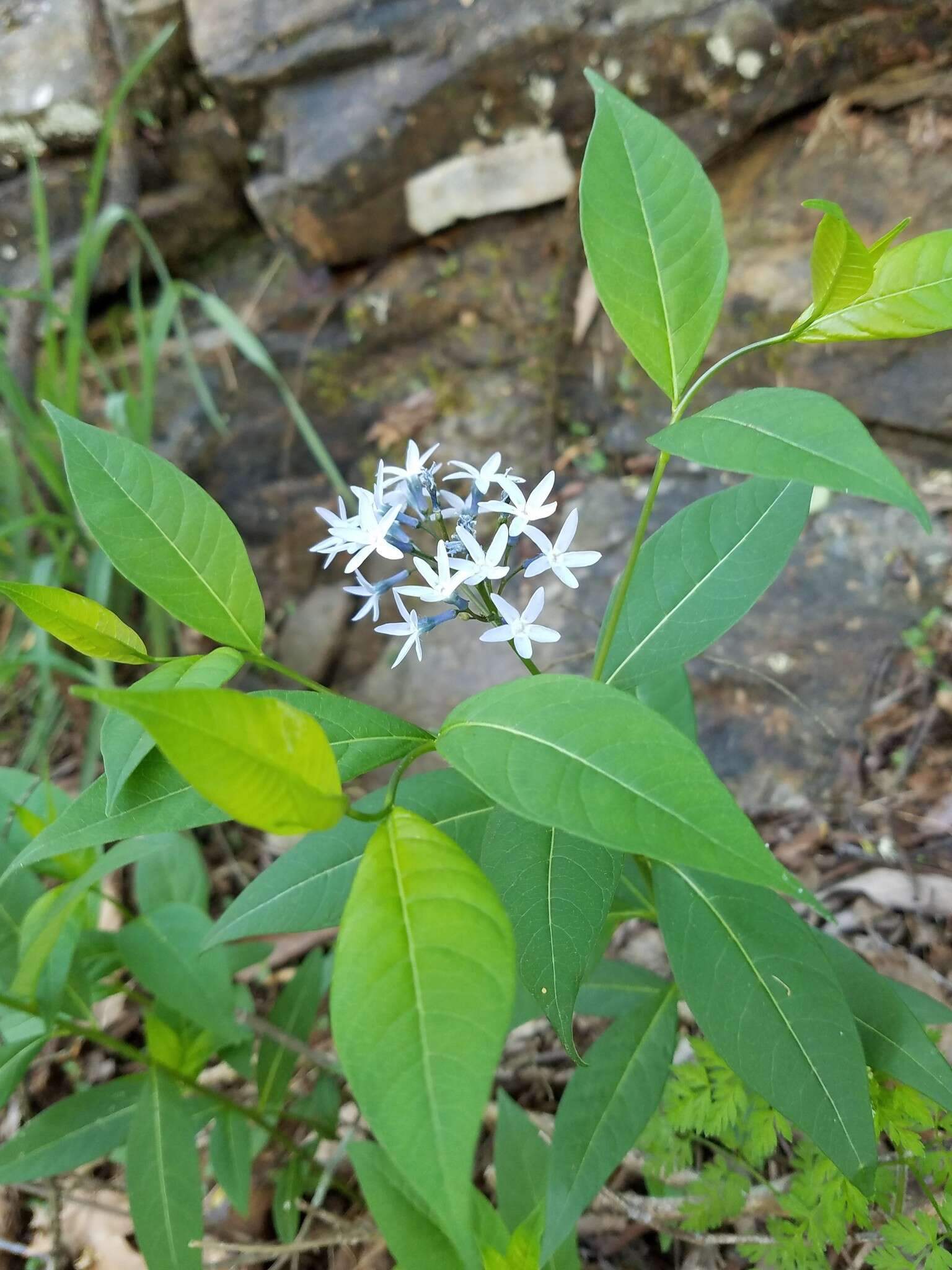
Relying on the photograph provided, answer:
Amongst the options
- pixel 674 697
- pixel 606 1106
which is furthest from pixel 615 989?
pixel 674 697

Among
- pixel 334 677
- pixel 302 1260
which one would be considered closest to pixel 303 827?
pixel 302 1260

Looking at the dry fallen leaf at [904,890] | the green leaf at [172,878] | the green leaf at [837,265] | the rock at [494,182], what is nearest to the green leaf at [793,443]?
the green leaf at [837,265]

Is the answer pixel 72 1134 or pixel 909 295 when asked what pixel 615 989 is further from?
pixel 909 295

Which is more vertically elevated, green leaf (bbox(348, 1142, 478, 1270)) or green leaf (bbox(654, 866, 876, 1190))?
green leaf (bbox(654, 866, 876, 1190))

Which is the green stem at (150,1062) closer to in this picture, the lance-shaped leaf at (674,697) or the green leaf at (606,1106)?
the green leaf at (606,1106)

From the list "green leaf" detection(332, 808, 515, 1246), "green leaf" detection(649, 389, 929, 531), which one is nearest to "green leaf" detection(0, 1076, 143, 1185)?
"green leaf" detection(332, 808, 515, 1246)

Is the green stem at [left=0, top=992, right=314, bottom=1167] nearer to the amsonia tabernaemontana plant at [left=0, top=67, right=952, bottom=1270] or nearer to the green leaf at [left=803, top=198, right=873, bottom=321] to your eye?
the amsonia tabernaemontana plant at [left=0, top=67, right=952, bottom=1270]
